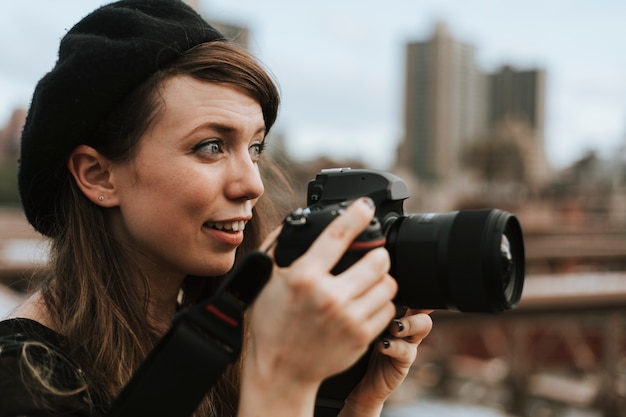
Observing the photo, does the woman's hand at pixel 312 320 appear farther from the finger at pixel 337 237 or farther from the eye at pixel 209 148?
the eye at pixel 209 148

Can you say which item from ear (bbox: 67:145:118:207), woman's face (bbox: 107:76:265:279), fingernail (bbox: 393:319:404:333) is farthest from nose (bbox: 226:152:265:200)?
fingernail (bbox: 393:319:404:333)

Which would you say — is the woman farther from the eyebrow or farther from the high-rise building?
the high-rise building

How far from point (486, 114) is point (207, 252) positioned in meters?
83.4

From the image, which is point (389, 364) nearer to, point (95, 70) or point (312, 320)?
point (312, 320)

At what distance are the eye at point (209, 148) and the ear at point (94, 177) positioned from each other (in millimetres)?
169

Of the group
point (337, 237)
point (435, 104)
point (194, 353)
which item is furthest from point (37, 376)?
point (435, 104)

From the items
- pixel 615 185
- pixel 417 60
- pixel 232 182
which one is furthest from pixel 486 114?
pixel 232 182

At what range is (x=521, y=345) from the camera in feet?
27.1

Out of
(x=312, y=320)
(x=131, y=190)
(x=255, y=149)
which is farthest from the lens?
(x=255, y=149)

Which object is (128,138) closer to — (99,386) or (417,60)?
(99,386)

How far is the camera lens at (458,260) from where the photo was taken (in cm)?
104

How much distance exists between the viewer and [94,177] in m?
1.20

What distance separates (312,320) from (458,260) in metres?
0.31

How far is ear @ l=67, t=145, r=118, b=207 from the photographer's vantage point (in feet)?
3.88
